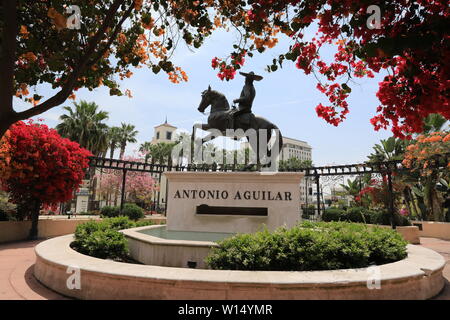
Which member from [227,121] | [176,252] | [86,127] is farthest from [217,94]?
[86,127]

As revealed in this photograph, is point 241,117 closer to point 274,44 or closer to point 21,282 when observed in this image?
point 274,44

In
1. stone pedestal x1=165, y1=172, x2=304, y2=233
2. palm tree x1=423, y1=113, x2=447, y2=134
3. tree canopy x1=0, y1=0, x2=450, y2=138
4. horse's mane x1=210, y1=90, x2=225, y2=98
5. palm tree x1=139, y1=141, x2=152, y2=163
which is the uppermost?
palm tree x1=139, y1=141, x2=152, y2=163

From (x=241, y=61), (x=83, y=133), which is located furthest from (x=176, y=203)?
(x=83, y=133)

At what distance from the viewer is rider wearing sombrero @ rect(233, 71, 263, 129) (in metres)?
8.99

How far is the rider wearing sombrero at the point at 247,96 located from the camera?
8.99 meters

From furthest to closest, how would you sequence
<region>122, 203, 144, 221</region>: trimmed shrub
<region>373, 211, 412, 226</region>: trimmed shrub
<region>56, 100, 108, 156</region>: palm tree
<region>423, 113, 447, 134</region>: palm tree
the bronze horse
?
<region>56, 100, 108, 156</region>: palm tree → <region>423, 113, 447, 134</region>: palm tree → <region>122, 203, 144, 221</region>: trimmed shrub → <region>373, 211, 412, 226</region>: trimmed shrub → the bronze horse

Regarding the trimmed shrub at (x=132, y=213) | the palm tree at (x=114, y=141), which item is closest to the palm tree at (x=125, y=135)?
the palm tree at (x=114, y=141)

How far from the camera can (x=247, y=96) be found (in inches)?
355

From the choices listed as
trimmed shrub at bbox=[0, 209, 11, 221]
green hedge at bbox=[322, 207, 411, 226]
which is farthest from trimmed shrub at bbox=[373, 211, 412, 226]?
trimmed shrub at bbox=[0, 209, 11, 221]

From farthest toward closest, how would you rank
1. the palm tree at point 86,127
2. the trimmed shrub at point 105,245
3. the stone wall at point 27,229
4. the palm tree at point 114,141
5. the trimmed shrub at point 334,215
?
1. the palm tree at point 114,141
2. the palm tree at point 86,127
3. the trimmed shrub at point 334,215
4. the stone wall at point 27,229
5. the trimmed shrub at point 105,245

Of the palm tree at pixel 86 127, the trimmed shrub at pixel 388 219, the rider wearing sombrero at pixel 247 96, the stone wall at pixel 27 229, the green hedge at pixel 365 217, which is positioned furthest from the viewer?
the palm tree at pixel 86 127

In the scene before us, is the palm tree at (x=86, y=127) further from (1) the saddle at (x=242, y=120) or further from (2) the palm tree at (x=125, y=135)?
(1) the saddle at (x=242, y=120)

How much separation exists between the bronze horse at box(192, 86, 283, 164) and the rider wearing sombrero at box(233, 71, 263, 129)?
11 cm

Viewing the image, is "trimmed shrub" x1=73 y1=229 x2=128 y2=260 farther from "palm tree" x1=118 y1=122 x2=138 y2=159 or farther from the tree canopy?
"palm tree" x1=118 y1=122 x2=138 y2=159
